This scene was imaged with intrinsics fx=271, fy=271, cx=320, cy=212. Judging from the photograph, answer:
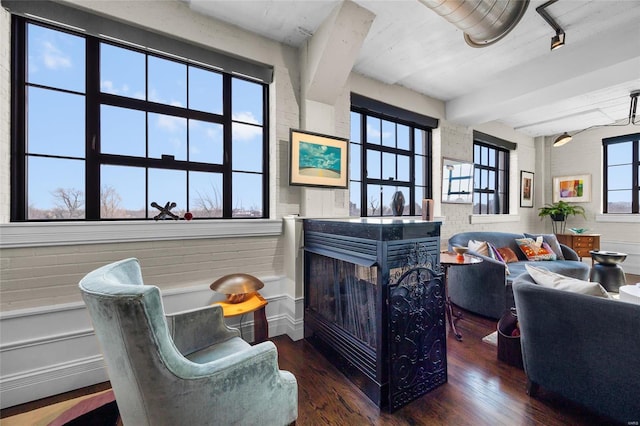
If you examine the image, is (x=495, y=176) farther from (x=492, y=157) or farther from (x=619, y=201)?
(x=619, y=201)

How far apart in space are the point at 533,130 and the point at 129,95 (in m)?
6.87

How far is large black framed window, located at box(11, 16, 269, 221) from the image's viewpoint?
76.2 inches

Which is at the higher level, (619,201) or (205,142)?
(205,142)

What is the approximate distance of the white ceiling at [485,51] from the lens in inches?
93.3

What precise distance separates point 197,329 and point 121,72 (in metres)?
2.11

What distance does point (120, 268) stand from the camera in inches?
51.8

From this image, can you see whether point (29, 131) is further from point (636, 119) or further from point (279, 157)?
point (636, 119)

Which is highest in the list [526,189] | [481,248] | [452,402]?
[526,189]

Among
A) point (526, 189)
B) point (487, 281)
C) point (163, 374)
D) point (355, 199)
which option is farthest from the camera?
point (526, 189)

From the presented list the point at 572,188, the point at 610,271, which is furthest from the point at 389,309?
the point at 572,188

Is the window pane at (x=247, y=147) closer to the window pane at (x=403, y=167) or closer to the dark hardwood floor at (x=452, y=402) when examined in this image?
the dark hardwood floor at (x=452, y=402)

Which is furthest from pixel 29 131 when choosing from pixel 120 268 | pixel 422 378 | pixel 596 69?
pixel 596 69

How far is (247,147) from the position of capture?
2750 mm

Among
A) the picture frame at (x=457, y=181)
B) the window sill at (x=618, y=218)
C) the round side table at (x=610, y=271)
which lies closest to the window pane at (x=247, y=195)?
the picture frame at (x=457, y=181)
